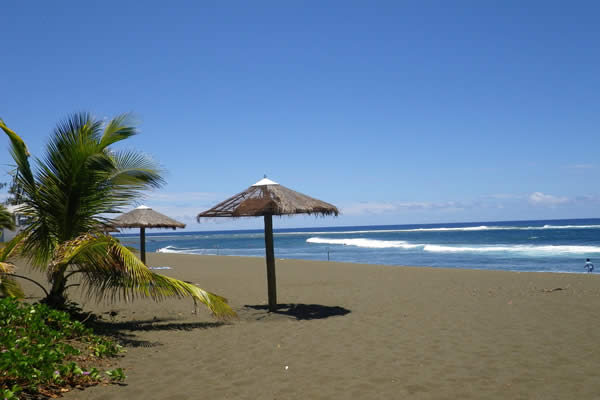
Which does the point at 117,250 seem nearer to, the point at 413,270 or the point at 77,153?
the point at 77,153

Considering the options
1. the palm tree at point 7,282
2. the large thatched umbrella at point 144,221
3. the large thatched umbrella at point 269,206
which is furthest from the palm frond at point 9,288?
the large thatched umbrella at point 144,221

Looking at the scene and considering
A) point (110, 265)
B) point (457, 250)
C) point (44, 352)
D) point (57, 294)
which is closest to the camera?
point (44, 352)

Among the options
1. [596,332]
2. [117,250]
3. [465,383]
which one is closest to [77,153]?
[117,250]

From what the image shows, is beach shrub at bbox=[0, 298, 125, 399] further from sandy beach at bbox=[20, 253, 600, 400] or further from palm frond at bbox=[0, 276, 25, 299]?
palm frond at bbox=[0, 276, 25, 299]

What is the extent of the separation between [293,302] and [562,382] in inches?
251

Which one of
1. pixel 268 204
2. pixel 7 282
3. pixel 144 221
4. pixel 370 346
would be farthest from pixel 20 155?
pixel 144 221

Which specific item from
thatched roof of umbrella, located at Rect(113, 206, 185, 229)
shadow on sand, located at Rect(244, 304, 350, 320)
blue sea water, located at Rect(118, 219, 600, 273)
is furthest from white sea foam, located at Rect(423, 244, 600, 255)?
shadow on sand, located at Rect(244, 304, 350, 320)

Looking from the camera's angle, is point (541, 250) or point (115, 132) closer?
point (115, 132)

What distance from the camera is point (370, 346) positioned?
19.8ft

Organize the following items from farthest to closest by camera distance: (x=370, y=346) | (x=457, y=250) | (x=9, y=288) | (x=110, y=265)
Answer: (x=457, y=250) → (x=9, y=288) → (x=110, y=265) → (x=370, y=346)

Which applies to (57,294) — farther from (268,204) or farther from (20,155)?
(268,204)

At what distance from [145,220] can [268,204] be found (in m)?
7.87

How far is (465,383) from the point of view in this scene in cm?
452

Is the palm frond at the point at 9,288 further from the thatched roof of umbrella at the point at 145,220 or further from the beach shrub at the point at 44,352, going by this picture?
the thatched roof of umbrella at the point at 145,220
